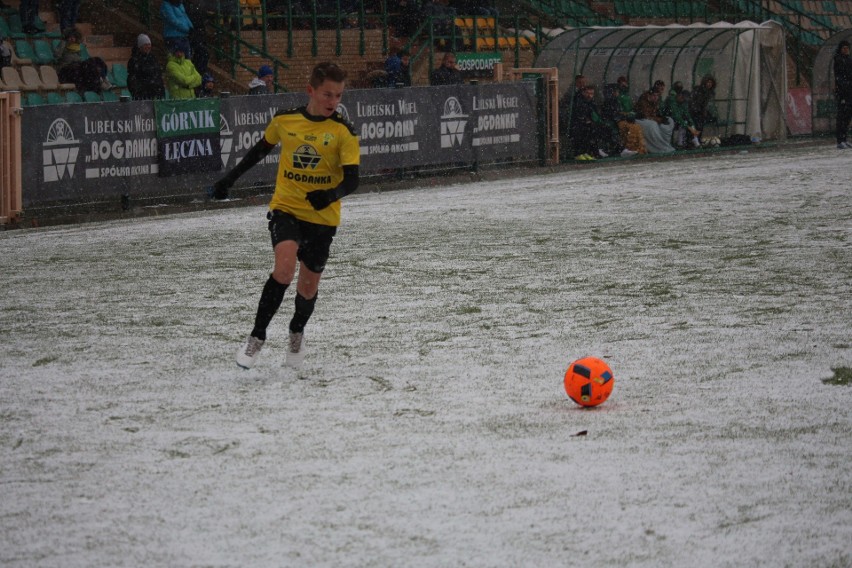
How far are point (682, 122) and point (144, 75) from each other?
487 inches

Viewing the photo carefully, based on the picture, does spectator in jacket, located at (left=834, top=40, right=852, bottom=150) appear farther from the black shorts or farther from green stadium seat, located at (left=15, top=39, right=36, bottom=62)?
the black shorts

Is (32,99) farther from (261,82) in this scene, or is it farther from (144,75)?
(261,82)

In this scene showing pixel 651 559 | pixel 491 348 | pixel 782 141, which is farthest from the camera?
pixel 782 141

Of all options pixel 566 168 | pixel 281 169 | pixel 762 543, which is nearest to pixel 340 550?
pixel 762 543

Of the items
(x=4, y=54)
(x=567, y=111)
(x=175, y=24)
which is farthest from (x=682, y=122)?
(x=4, y=54)

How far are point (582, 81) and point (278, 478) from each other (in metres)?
21.4

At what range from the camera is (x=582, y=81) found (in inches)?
1043

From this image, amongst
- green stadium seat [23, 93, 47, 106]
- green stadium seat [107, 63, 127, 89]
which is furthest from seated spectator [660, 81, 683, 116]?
green stadium seat [23, 93, 47, 106]

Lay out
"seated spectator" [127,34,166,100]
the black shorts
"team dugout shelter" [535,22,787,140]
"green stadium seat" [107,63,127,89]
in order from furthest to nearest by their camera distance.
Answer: "team dugout shelter" [535,22,787,140], "green stadium seat" [107,63,127,89], "seated spectator" [127,34,166,100], the black shorts

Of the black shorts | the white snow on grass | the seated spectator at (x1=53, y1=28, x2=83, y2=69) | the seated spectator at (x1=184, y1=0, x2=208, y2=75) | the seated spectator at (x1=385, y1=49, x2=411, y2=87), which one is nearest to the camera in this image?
the white snow on grass

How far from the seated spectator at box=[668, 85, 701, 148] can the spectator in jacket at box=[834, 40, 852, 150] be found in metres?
2.94

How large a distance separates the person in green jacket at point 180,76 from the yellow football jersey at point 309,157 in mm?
13486

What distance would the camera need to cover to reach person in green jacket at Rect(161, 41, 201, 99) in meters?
21.4

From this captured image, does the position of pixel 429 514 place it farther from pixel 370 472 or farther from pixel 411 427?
pixel 411 427
